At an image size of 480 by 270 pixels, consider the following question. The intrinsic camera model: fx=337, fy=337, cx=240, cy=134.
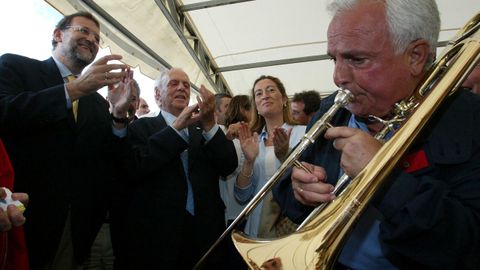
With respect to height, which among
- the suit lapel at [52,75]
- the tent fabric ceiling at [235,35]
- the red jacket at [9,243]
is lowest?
the red jacket at [9,243]

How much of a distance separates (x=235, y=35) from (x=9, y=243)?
4336 millimetres

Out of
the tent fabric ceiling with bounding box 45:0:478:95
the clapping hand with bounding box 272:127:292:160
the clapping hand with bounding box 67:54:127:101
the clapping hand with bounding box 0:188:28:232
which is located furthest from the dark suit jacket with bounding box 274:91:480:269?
the tent fabric ceiling with bounding box 45:0:478:95

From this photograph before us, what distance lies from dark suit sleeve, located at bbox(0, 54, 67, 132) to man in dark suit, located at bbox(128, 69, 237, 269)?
543 millimetres

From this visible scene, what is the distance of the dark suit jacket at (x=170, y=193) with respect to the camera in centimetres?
192

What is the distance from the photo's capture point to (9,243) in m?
1.35

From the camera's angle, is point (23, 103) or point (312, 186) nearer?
point (312, 186)

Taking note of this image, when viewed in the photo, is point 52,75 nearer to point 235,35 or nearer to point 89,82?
point 89,82

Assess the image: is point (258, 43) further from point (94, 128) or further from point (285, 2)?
point (94, 128)

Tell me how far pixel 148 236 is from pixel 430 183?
155cm

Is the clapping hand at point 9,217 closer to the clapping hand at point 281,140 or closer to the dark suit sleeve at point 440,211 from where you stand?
the dark suit sleeve at point 440,211

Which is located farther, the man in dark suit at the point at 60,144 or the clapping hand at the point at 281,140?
the clapping hand at the point at 281,140

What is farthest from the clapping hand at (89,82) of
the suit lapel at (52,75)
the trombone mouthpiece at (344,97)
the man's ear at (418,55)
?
the man's ear at (418,55)

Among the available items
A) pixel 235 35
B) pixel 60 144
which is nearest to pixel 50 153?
pixel 60 144

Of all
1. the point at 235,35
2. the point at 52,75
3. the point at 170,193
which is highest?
the point at 235,35
